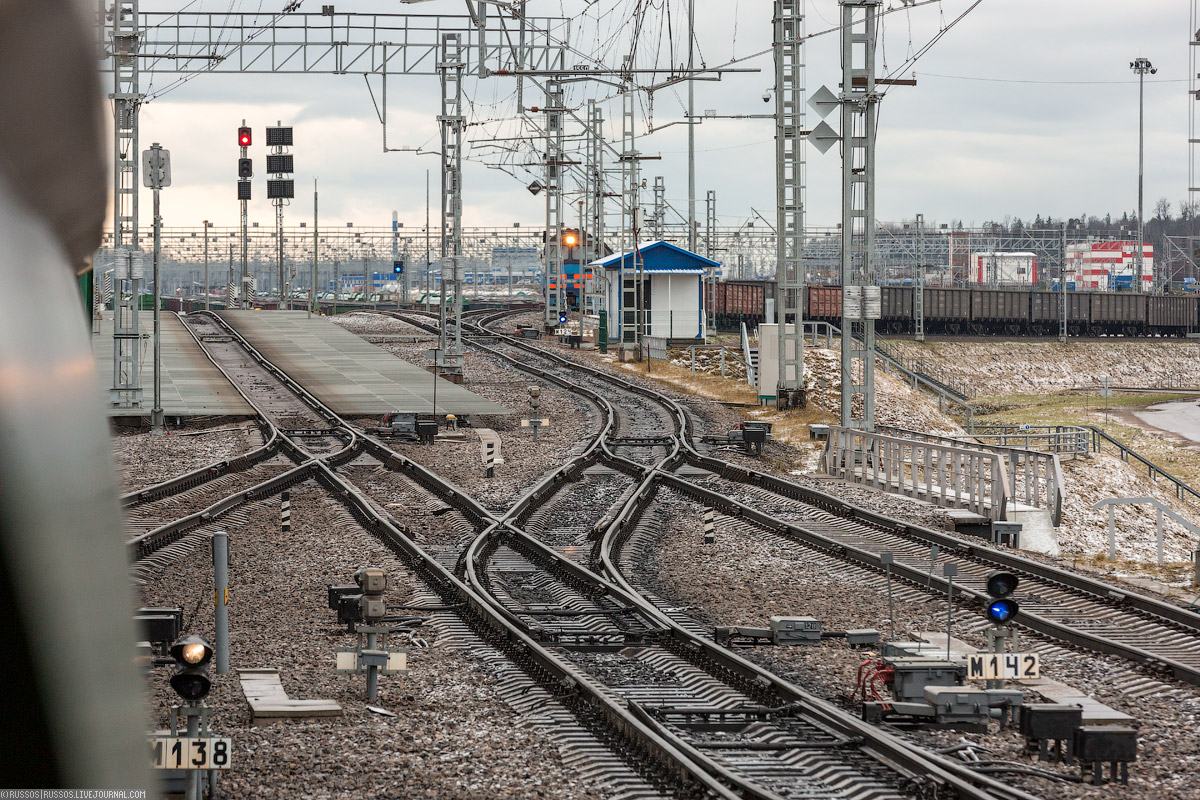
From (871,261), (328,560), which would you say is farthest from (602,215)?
(328,560)

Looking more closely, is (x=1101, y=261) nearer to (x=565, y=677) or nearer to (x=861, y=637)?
(x=861, y=637)

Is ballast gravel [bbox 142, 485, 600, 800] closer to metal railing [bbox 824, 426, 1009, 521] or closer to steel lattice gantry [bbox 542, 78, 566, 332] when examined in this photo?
metal railing [bbox 824, 426, 1009, 521]

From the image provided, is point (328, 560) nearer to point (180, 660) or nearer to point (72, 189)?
point (180, 660)

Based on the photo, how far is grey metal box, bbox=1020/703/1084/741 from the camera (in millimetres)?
8977

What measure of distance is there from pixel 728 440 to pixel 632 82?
11.3 metres

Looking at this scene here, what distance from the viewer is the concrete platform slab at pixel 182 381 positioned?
1435 inches

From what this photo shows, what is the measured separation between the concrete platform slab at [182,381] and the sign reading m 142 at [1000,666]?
22.3 meters

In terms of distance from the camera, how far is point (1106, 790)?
8438mm

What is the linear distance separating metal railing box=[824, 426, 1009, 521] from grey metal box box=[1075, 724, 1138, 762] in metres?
12.0

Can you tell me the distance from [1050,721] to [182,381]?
1495 inches

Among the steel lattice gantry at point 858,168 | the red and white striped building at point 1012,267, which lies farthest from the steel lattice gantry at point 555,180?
the red and white striped building at point 1012,267

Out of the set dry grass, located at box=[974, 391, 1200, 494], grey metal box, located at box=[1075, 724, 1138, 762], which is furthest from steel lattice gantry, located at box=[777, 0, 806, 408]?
grey metal box, located at box=[1075, 724, 1138, 762]

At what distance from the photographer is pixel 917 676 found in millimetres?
10250

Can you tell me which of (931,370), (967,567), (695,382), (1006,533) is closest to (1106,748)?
(967,567)
